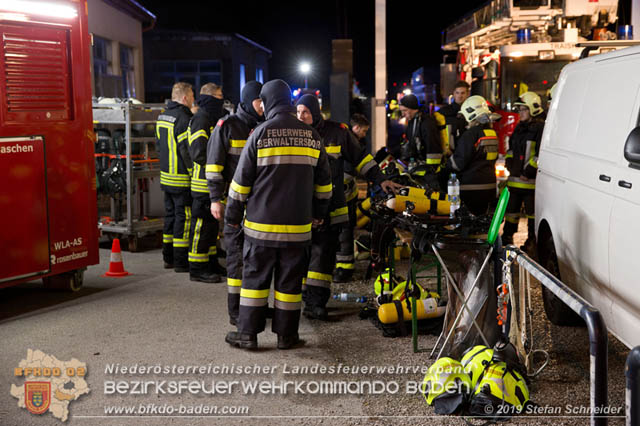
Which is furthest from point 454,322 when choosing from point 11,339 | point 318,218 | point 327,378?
point 11,339

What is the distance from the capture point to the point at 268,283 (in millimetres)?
5875

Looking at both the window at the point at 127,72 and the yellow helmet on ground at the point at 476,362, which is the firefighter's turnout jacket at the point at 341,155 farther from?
the window at the point at 127,72

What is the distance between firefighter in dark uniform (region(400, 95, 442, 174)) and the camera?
9.43 metres

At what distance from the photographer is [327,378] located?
5328 millimetres

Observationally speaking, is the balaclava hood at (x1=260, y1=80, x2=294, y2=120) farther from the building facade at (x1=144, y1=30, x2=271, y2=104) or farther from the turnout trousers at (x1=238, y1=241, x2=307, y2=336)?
the building facade at (x1=144, y1=30, x2=271, y2=104)

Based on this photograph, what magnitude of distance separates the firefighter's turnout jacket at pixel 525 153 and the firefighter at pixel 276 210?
13.5 feet

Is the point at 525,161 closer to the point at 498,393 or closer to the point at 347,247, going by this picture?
the point at 347,247

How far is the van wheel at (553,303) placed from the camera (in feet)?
20.3

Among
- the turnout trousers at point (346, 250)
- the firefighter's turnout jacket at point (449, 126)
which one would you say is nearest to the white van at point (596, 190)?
the turnout trousers at point (346, 250)

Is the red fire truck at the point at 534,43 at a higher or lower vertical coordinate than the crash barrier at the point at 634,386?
higher

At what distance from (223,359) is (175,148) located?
3.70 meters

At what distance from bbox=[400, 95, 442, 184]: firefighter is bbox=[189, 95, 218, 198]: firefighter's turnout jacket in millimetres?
2627

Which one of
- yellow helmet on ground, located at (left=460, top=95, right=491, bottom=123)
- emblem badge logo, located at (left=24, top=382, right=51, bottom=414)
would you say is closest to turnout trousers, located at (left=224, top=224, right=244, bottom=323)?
emblem badge logo, located at (left=24, top=382, right=51, bottom=414)

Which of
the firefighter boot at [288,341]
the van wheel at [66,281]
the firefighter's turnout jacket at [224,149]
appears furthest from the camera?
the van wheel at [66,281]
